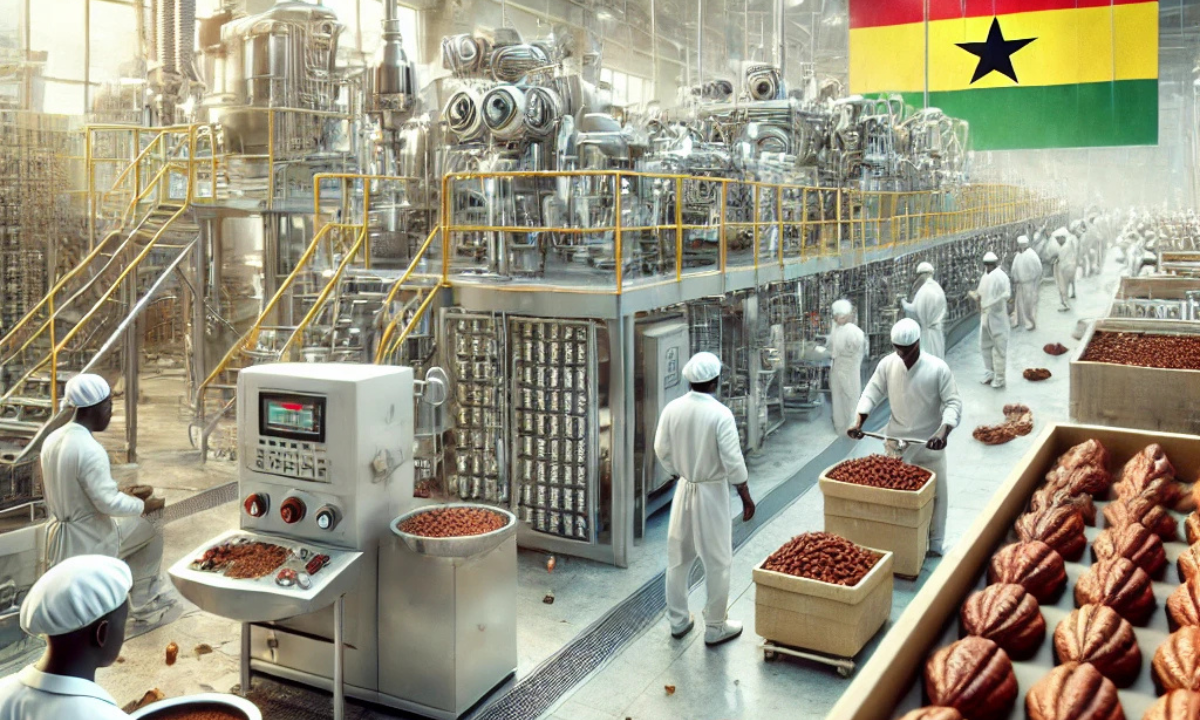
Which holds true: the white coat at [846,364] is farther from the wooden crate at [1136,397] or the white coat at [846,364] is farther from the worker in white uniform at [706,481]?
the wooden crate at [1136,397]

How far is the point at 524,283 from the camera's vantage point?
8227mm

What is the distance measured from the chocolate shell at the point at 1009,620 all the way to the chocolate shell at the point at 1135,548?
1.71 ft

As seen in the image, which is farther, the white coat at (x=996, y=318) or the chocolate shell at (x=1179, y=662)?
the white coat at (x=996, y=318)

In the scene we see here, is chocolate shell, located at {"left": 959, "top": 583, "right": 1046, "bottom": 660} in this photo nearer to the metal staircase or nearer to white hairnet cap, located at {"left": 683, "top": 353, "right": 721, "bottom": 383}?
white hairnet cap, located at {"left": 683, "top": 353, "right": 721, "bottom": 383}

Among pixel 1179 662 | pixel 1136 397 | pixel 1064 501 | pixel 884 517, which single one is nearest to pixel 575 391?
pixel 884 517

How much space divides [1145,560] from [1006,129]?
476 inches

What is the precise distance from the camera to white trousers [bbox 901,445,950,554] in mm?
7828

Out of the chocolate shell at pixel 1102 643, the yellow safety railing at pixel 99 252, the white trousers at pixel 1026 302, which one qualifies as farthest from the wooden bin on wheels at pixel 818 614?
the white trousers at pixel 1026 302

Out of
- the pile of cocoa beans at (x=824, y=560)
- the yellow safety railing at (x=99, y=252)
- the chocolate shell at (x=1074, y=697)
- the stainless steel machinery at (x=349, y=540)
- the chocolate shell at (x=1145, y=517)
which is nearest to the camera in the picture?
the chocolate shell at (x=1074, y=697)

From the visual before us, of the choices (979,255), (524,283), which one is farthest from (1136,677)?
(979,255)

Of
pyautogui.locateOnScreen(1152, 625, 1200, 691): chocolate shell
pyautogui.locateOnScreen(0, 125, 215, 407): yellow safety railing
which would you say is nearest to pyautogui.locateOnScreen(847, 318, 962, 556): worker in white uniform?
pyautogui.locateOnScreen(1152, 625, 1200, 691): chocolate shell

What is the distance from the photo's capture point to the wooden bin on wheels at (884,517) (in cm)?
726

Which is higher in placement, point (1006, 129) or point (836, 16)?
point (836, 16)

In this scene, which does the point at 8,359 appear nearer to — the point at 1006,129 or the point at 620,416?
the point at 620,416
